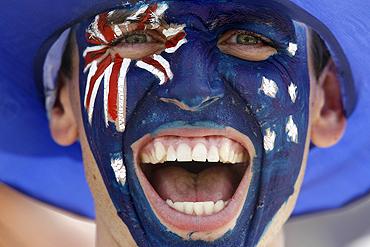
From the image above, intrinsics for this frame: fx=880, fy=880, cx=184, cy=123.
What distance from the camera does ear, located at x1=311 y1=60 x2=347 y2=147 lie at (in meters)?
2.36

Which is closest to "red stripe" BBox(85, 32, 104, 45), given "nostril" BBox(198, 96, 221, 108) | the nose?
the nose

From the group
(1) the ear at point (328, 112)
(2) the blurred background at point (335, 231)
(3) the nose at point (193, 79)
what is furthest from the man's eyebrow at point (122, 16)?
(2) the blurred background at point (335, 231)

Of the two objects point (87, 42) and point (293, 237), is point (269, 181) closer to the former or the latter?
point (87, 42)

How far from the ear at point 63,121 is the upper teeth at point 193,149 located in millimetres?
440

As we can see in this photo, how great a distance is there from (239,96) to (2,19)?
656mm

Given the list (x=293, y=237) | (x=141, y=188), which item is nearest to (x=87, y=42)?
(x=141, y=188)

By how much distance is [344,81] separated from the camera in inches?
93.4

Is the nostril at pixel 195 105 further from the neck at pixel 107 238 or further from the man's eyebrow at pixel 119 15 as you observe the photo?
the neck at pixel 107 238

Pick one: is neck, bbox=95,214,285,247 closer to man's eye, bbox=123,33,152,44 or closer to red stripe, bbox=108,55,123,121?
red stripe, bbox=108,55,123,121

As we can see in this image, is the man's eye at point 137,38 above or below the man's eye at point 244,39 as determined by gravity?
below

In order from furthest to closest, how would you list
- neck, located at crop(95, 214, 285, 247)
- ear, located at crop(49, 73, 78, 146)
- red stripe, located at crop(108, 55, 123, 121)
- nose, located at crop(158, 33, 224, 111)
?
1. ear, located at crop(49, 73, 78, 146)
2. neck, located at crop(95, 214, 285, 247)
3. red stripe, located at crop(108, 55, 123, 121)
4. nose, located at crop(158, 33, 224, 111)

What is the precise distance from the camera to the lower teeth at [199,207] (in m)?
2.06

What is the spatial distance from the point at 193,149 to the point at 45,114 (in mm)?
704

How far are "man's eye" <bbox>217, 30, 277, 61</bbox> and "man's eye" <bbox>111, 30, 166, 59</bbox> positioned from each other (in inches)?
6.0
